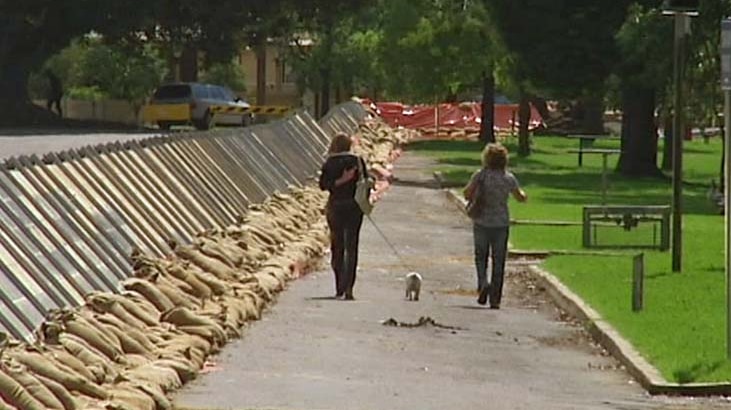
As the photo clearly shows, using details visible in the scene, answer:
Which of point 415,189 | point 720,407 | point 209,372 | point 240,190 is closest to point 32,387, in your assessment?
point 209,372

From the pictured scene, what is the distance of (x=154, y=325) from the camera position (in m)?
15.8

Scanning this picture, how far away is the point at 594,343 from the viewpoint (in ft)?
59.7

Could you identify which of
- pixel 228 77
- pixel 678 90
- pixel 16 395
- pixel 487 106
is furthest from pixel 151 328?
pixel 228 77

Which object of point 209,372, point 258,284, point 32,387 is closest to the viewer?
point 32,387

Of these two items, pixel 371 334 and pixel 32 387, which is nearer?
pixel 32 387

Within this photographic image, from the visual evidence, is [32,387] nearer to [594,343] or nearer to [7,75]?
[594,343]

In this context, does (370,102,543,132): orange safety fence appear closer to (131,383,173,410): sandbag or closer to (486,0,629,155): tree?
(486,0,629,155): tree

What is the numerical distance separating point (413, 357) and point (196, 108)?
48927 mm

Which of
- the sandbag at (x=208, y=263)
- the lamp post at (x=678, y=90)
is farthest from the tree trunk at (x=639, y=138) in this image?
the sandbag at (x=208, y=263)

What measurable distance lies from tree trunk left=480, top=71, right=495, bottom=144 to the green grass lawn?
9.57 m

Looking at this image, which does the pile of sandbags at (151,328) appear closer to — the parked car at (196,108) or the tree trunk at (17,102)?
the tree trunk at (17,102)

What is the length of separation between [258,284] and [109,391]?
7.63m

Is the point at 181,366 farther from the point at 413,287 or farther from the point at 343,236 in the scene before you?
the point at 343,236

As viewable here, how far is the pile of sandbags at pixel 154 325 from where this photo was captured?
1222 cm
